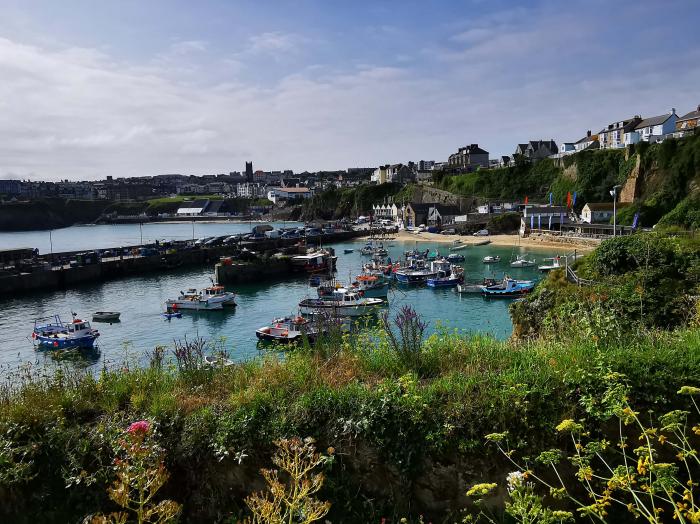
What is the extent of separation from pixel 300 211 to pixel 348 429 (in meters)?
135

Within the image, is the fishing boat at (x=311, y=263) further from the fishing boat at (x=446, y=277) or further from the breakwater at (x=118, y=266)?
the fishing boat at (x=446, y=277)

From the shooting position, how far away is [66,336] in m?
25.9

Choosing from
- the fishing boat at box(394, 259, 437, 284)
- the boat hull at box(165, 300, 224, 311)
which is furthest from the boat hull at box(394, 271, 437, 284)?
the boat hull at box(165, 300, 224, 311)

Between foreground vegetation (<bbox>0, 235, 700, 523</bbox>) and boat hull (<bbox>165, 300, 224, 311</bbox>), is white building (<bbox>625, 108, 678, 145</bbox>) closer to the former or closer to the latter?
boat hull (<bbox>165, 300, 224, 311</bbox>)

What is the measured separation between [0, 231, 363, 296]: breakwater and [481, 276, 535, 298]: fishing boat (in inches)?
872

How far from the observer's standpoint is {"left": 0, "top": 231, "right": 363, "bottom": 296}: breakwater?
44844 mm

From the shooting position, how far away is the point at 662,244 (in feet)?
46.3

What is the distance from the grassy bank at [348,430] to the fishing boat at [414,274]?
35.4 m

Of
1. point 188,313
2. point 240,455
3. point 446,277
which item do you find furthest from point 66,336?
point 446,277

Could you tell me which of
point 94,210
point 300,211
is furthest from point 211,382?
point 94,210

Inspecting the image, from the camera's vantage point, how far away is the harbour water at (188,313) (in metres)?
26.1

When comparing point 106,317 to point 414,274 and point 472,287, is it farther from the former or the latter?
point 472,287

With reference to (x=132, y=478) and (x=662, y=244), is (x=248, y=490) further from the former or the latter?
(x=662, y=244)

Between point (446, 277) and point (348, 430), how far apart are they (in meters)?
36.3
